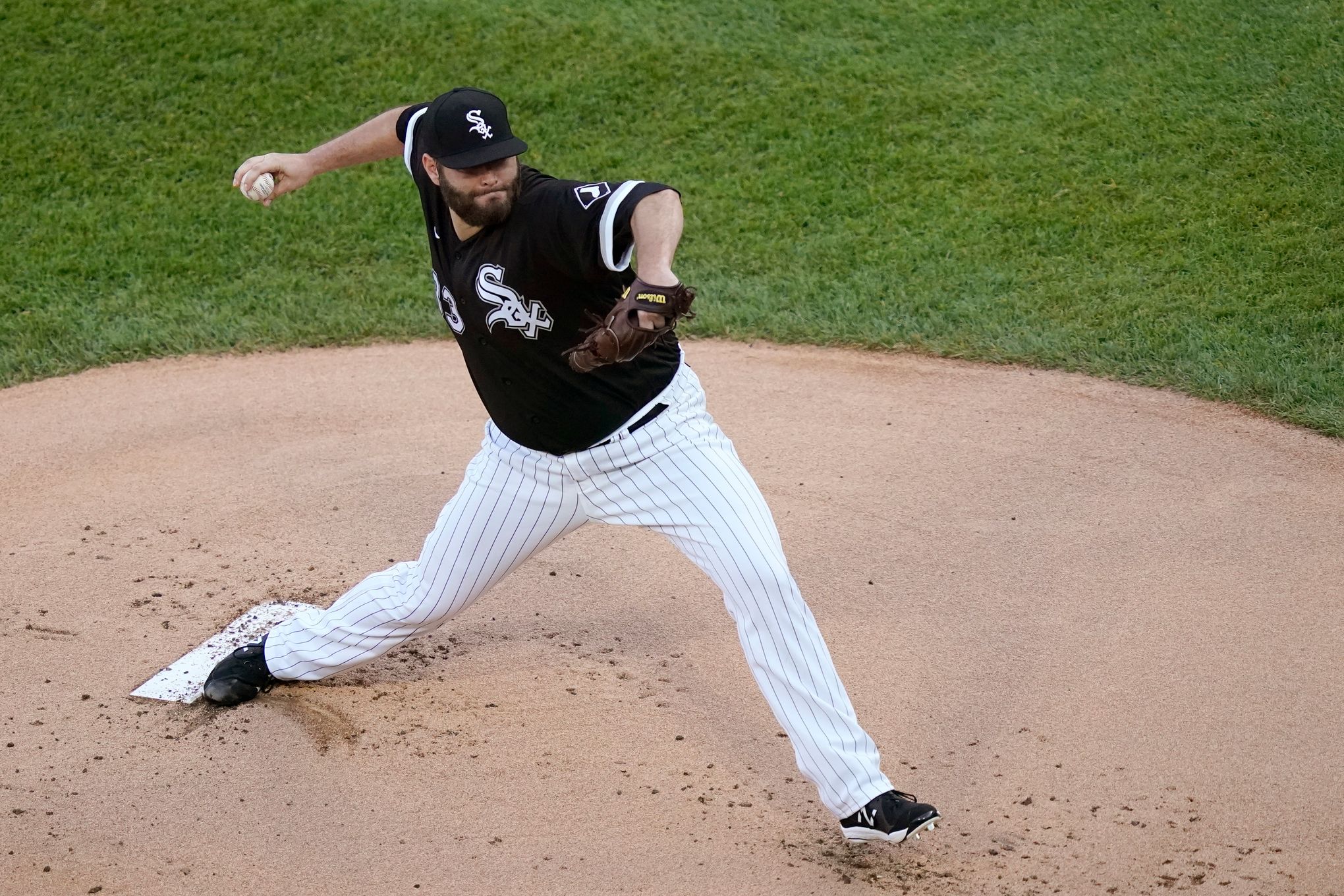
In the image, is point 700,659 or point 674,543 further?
point 700,659

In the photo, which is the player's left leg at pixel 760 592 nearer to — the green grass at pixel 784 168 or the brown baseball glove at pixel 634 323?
the brown baseball glove at pixel 634 323

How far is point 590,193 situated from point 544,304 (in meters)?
0.33

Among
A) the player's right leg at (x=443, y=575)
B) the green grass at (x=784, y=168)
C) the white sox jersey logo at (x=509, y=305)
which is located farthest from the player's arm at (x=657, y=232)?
the green grass at (x=784, y=168)

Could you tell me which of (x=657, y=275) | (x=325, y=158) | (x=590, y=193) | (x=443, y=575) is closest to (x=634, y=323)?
(x=657, y=275)

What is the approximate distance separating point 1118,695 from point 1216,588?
34.4 inches

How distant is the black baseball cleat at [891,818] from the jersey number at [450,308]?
1.68 meters

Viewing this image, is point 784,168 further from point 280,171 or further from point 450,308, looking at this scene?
point 450,308

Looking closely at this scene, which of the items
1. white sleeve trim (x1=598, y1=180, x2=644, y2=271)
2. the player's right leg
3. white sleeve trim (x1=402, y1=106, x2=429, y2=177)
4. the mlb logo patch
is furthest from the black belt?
white sleeve trim (x1=402, y1=106, x2=429, y2=177)

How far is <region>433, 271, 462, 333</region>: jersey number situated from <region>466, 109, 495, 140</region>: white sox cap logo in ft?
1.51

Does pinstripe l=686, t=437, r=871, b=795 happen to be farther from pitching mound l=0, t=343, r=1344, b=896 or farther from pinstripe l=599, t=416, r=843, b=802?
pitching mound l=0, t=343, r=1344, b=896

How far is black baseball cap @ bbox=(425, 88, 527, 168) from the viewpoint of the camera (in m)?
3.46

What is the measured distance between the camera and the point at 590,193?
340cm

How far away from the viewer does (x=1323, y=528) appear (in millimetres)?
5355

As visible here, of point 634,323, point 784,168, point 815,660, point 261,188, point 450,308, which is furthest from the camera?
point 784,168
